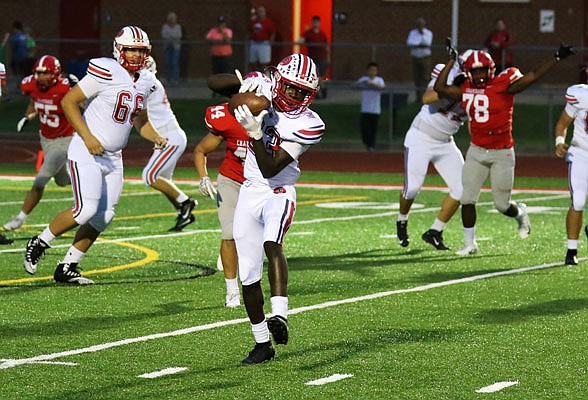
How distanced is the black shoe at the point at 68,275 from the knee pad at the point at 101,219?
333mm

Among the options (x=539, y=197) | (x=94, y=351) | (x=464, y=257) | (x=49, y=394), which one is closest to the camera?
(x=49, y=394)

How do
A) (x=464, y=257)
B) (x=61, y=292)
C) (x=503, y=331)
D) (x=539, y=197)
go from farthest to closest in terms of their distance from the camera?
(x=539, y=197), (x=464, y=257), (x=61, y=292), (x=503, y=331)

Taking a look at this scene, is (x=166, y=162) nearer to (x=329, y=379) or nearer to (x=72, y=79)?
(x=72, y=79)

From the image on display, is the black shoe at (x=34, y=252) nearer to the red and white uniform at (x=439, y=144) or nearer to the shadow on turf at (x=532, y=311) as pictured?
the shadow on turf at (x=532, y=311)

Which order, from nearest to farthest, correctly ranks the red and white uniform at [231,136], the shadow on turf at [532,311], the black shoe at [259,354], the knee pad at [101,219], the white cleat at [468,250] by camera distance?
the black shoe at [259,354]
the shadow on turf at [532,311]
the red and white uniform at [231,136]
the knee pad at [101,219]
the white cleat at [468,250]

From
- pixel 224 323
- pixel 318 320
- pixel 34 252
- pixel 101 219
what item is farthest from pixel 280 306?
pixel 34 252

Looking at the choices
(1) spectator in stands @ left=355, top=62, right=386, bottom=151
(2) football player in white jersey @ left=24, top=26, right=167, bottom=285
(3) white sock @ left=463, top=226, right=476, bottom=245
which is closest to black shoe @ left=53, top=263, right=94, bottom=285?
(2) football player in white jersey @ left=24, top=26, right=167, bottom=285

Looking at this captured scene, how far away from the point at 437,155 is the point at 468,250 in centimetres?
102

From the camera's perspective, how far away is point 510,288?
430 inches

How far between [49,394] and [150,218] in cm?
888

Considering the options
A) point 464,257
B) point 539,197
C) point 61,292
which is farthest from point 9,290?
point 539,197

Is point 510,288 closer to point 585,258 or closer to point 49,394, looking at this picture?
point 585,258

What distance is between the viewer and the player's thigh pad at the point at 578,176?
12.2 m

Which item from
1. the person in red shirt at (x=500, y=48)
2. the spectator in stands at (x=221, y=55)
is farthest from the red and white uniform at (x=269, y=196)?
the spectator in stands at (x=221, y=55)
